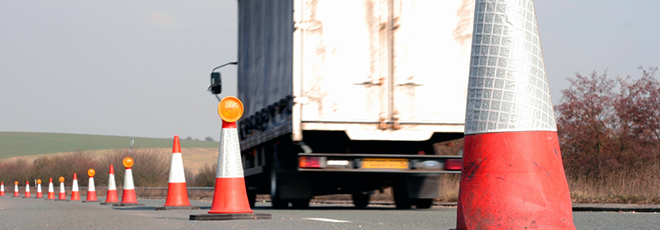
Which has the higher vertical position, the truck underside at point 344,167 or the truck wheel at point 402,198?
the truck underside at point 344,167

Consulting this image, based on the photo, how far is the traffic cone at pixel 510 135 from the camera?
3.41 meters

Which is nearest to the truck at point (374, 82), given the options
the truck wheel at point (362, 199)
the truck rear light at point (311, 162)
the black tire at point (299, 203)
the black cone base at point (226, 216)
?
the truck rear light at point (311, 162)

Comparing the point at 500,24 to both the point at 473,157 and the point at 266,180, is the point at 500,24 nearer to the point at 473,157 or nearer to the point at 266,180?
the point at 473,157

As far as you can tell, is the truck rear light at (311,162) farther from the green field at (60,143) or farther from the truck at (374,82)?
the green field at (60,143)

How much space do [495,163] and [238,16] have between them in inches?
448

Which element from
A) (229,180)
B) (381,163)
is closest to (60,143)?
(381,163)

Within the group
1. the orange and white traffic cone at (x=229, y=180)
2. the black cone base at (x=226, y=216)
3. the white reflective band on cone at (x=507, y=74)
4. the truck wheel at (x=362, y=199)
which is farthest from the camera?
the truck wheel at (x=362, y=199)

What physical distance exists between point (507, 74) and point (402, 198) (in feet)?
25.9

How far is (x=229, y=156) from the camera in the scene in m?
7.68

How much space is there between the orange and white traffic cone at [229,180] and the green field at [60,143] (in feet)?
276

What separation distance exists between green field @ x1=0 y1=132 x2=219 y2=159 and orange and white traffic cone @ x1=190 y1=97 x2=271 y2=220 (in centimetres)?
8423

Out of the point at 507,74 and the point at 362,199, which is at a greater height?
the point at 507,74

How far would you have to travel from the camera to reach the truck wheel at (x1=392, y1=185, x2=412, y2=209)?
36.8 feet

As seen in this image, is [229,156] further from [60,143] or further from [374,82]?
[60,143]
